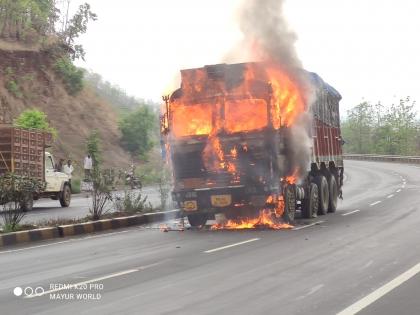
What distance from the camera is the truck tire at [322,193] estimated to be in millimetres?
17453

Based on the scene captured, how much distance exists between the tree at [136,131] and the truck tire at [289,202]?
30.9 metres

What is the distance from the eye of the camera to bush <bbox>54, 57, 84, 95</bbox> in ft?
140

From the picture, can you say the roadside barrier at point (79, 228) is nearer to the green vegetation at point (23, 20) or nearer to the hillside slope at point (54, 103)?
the hillside slope at point (54, 103)

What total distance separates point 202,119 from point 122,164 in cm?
2849

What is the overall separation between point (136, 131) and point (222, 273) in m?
37.2

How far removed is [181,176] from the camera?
45.8ft

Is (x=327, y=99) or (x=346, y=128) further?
(x=346, y=128)

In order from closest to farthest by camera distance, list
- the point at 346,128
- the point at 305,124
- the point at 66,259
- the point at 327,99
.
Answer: the point at 66,259 → the point at 305,124 → the point at 327,99 → the point at 346,128

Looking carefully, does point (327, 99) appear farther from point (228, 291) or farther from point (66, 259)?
point (228, 291)

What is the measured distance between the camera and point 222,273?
27.1 ft

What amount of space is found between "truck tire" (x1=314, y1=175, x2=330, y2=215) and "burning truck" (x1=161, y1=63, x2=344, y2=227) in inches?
116

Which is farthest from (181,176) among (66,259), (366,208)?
(366,208)

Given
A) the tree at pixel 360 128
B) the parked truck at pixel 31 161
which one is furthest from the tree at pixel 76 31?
the tree at pixel 360 128

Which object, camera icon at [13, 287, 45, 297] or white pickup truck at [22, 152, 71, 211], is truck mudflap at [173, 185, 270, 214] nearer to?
camera icon at [13, 287, 45, 297]
